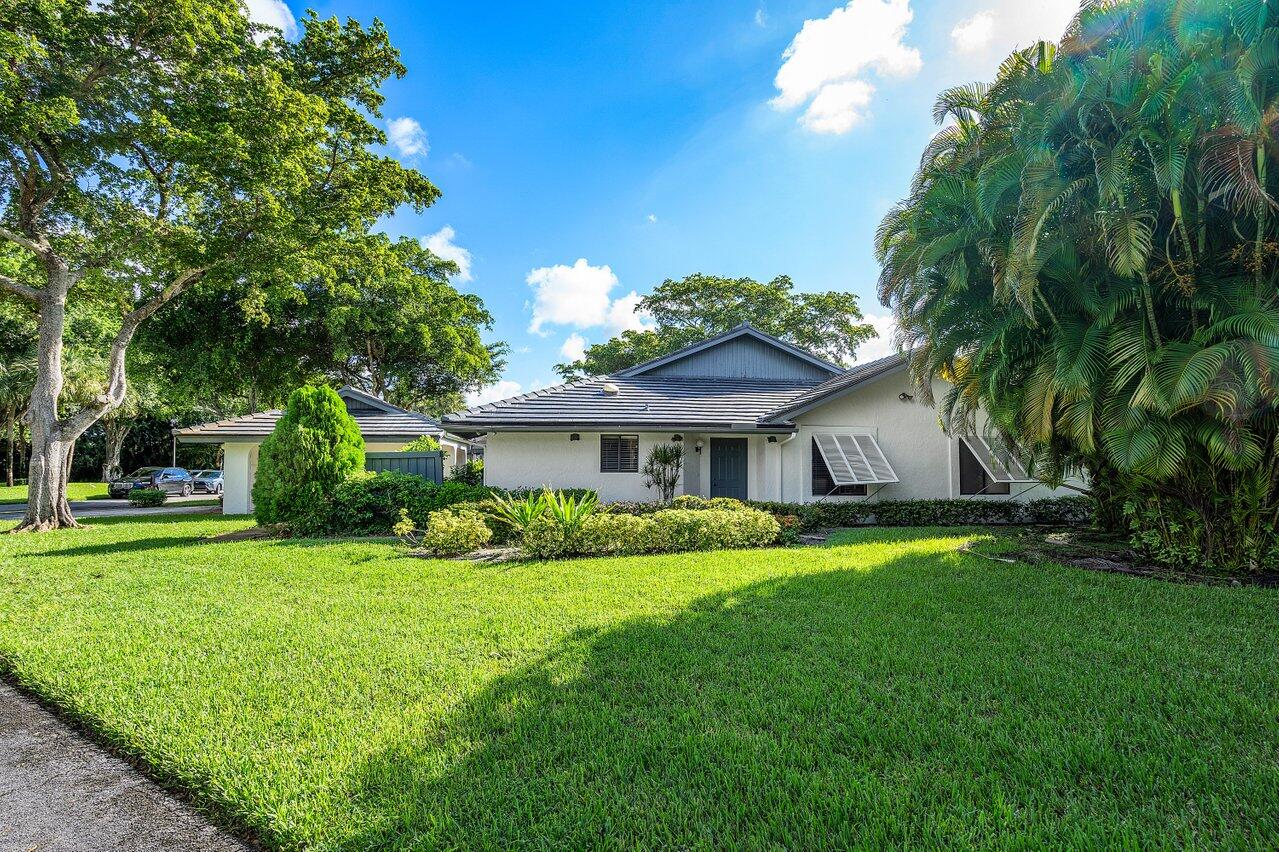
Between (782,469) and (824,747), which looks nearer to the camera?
(824,747)

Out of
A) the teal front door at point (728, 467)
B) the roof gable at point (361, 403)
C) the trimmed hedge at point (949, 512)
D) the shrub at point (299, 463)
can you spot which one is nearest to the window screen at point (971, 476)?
the trimmed hedge at point (949, 512)

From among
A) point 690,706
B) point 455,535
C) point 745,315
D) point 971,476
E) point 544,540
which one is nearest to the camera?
point 690,706

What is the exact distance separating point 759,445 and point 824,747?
13.3 metres

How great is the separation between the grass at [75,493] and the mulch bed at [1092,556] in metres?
40.6

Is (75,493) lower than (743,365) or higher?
lower

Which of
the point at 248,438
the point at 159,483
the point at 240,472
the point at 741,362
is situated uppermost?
the point at 741,362

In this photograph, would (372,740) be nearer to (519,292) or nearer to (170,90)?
(170,90)

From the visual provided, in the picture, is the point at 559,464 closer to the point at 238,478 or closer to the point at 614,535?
the point at 614,535

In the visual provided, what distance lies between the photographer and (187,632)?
5.99 m

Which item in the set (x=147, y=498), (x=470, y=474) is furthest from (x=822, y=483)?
(x=147, y=498)

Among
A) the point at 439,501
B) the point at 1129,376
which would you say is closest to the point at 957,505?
the point at 1129,376

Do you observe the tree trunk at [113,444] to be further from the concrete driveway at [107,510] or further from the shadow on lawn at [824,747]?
the shadow on lawn at [824,747]

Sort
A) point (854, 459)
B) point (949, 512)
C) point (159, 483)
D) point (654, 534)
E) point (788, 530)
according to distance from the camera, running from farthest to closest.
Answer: point (159, 483) → point (854, 459) → point (949, 512) → point (788, 530) → point (654, 534)

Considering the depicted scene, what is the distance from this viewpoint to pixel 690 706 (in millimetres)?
4020
